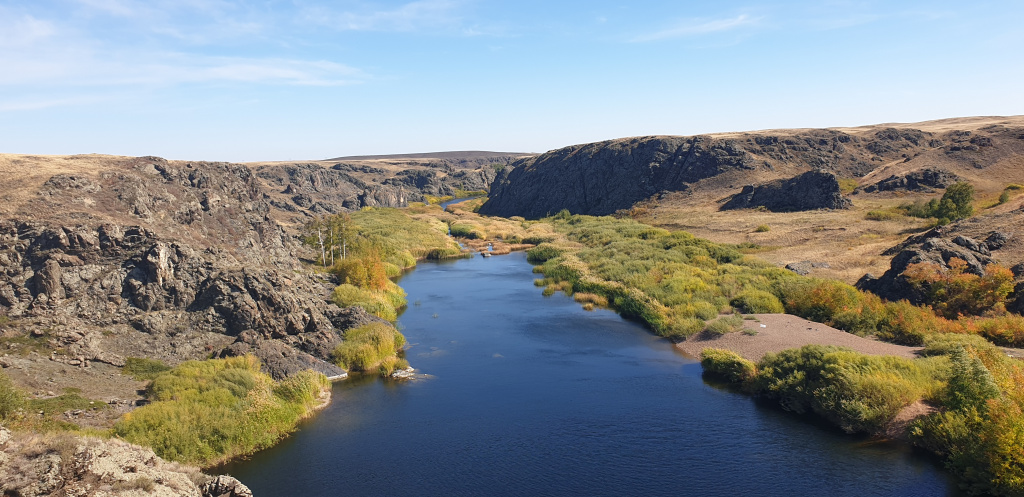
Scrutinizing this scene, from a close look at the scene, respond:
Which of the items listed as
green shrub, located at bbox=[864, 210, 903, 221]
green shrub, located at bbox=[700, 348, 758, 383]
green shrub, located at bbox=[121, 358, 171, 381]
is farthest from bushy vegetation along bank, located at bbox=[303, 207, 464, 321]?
green shrub, located at bbox=[864, 210, 903, 221]

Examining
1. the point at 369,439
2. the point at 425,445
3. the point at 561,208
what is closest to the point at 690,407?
the point at 425,445

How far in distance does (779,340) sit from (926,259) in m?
16.8

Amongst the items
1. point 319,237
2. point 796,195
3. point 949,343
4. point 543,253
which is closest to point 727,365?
point 949,343

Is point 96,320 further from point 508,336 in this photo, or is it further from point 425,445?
point 508,336

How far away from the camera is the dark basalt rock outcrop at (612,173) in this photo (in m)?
136

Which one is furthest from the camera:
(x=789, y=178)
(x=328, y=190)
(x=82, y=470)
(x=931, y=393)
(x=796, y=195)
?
(x=328, y=190)

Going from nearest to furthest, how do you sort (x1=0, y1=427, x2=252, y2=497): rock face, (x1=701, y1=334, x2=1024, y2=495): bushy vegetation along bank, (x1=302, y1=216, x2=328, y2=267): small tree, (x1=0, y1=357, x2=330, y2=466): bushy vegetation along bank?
1. (x1=0, y1=427, x2=252, y2=497): rock face
2. (x1=701, y1=334, x2=1024, y2=495): bushy vegetation along bank
3. (x1=0, y1=357, x2=330, y2=466): bushy vegetation along bank
4. (x1=302, y1=216, x2=328, y2=267): small tree

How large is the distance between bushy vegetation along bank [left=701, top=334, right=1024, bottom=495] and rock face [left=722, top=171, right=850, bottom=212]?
2749 inches

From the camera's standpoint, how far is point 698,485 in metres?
25.0

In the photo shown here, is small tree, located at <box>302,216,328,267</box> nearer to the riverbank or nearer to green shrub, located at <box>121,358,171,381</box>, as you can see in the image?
green shrub, located at <box>121,358,171,381</box>

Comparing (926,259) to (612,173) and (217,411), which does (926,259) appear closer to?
(217,411)

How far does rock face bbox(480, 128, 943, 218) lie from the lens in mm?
132375

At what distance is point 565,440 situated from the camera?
2944 centimetres

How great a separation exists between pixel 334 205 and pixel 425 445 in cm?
12838
